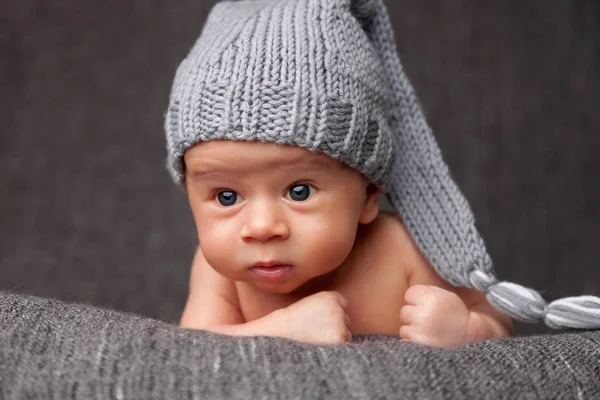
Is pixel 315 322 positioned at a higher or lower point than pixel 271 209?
lower

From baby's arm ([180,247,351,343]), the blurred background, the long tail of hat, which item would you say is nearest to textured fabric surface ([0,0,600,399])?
the blurred background

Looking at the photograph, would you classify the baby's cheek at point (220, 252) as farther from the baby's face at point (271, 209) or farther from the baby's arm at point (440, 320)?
the baby's arm at point (440, 320)

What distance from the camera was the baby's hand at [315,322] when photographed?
776 mm

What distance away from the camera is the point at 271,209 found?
787 millimetres

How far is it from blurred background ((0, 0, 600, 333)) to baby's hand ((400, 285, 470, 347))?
543mm

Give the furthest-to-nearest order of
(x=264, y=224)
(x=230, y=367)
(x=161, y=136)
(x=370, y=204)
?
(x=161, y=136)
(x=370, y=204)
(x=264, y=224)
(x=230, y=367)

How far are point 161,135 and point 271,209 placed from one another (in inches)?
26.3

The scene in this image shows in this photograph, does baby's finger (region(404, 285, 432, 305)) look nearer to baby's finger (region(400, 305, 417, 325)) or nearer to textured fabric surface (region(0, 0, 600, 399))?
baby's finger (region(400, 305, 417, 325))

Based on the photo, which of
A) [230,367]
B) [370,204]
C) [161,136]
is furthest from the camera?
[161,136]

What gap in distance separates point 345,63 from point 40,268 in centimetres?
79

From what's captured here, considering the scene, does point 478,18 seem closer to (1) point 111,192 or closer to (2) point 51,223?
(1) point 111,192

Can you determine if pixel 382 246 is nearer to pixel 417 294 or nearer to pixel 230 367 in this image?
pixel 417 294

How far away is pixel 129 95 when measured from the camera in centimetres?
140

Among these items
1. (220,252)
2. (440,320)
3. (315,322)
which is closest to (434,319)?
(440,320)
